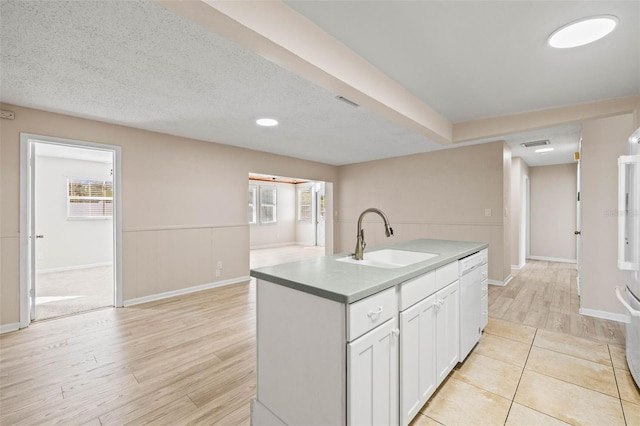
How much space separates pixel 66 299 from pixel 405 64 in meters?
5.03

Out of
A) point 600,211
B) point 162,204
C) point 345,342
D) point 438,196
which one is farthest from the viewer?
point 438,196

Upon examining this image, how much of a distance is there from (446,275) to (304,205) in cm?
859

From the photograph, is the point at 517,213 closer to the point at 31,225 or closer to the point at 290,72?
the point at 290,72

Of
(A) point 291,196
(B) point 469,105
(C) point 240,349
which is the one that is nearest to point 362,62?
(B) point 469,105

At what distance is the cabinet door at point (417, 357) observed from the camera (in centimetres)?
152

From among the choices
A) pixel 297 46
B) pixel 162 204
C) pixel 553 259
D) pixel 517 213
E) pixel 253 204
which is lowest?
pixel 553 259

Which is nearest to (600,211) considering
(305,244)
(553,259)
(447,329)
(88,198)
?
(447,329)

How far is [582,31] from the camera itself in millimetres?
1736

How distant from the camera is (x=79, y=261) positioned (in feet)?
19.9

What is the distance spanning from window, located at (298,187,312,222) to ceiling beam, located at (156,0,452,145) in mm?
7779

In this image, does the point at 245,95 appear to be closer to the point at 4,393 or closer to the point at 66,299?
the point at 4,393

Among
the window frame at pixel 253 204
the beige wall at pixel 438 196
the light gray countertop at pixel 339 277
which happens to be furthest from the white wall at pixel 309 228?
the light gray countertop at pixel 339 277

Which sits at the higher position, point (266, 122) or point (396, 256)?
point (266, 122)

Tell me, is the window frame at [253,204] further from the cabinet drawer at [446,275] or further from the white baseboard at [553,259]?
the cabinet drawer at [446,275]
